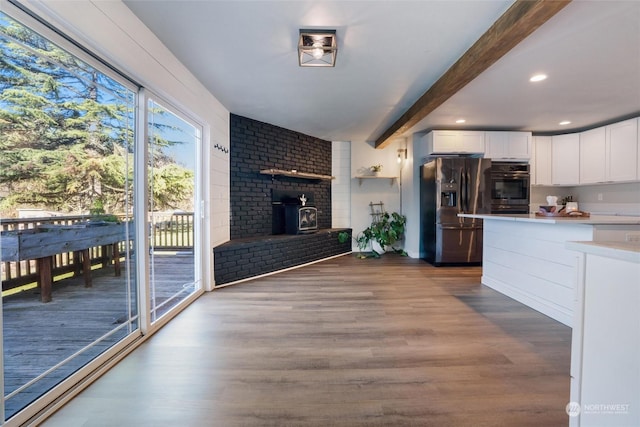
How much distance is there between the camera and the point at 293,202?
4.61 metres

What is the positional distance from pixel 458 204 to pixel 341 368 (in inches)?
139

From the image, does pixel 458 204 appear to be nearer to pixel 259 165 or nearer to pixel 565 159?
pixel 565 159

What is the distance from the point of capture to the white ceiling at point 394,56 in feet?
5.81

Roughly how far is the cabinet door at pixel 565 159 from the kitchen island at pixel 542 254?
2.39 m

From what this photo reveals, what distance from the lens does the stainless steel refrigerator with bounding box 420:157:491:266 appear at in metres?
4.25

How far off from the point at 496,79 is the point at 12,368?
4.43m

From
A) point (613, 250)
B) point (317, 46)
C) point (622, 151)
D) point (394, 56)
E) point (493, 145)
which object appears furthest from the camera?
point (493, 145)

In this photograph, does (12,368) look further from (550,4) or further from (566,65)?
(566,65)

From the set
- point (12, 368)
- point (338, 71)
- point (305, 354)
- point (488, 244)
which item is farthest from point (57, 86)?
point (488, 244)

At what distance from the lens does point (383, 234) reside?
17.2 ft

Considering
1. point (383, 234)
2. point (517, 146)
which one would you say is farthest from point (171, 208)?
point (517, 146)

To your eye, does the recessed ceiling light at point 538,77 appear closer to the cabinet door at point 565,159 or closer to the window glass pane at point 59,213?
the cabinet door at point 565,159
